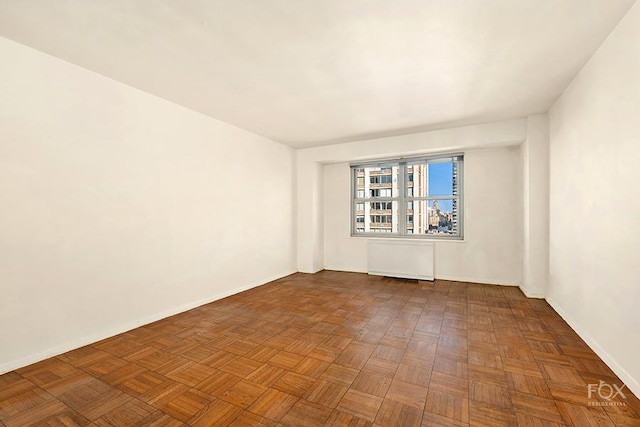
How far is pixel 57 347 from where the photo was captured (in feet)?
7.70

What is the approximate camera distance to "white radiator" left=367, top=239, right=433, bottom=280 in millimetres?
4804

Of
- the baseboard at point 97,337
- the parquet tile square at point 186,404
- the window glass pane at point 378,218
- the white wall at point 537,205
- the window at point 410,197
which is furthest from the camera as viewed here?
the window glass pane at point 378,218

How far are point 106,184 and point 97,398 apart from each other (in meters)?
1.81

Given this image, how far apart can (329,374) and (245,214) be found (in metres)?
2.87

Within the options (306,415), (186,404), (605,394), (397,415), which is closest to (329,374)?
(306,415)

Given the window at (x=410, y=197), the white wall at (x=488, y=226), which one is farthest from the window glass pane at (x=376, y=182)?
the white wall at (x=488, y=226)

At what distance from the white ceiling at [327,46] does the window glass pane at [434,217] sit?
6.35 feet

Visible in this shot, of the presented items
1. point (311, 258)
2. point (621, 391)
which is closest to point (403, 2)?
point (621, 391)

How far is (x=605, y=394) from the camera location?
5.81 ft

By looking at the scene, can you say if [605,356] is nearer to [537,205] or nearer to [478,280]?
[537,205]

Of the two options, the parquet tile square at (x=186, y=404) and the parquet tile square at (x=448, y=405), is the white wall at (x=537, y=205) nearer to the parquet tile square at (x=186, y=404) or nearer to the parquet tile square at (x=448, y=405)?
the parquet tile square at (x=448, y=405)

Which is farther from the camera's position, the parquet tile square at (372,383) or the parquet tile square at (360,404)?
the parquet tile square at (372,383)

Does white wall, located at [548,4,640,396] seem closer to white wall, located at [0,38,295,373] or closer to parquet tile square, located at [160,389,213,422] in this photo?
parquet tile square, located at [160,389,213,422]

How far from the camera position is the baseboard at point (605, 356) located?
5.87 feet
